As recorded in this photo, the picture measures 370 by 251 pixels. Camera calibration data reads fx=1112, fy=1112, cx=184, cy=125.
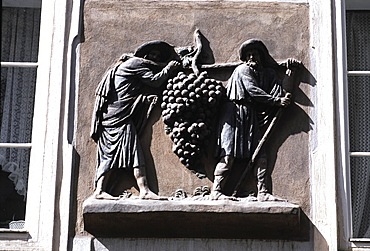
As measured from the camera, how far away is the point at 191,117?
27.3 ft

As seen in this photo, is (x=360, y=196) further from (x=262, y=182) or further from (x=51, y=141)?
(x=51, y=141)

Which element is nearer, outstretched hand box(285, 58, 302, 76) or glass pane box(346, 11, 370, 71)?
outstretched hand box(285, 58, 302, 76)

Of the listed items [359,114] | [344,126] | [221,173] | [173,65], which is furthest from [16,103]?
[359,114]

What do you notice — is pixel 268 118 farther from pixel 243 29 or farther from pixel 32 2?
pixel 32 2

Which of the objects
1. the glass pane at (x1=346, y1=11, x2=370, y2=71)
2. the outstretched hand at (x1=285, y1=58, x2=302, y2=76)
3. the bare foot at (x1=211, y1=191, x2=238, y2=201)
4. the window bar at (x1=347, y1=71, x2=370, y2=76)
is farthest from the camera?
the glass pane at (x1=346, y1=11, x2=370, y2=71)

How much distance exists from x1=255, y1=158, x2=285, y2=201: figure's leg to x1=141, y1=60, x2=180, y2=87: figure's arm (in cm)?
96

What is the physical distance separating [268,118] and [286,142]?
0.23 m

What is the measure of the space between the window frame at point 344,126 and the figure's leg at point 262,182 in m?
0.52

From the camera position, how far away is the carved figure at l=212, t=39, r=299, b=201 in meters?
8.30

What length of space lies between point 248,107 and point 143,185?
3.32 feet

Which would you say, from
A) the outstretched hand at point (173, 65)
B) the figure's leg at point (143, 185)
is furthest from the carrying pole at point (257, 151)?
the outstretched hand at point (173, 65)

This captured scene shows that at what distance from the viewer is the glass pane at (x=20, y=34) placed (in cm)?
894

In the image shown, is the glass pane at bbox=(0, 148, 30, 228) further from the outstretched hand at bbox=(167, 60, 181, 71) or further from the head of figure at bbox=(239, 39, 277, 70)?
the head of figure at bbox=(239, 39, 277, 70)

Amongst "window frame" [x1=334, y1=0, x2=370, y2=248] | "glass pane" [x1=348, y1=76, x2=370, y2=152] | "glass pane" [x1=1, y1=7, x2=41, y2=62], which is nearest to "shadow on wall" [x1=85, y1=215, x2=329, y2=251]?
"window frame" [x1=334, y1=0, x2=370, y2=248]
